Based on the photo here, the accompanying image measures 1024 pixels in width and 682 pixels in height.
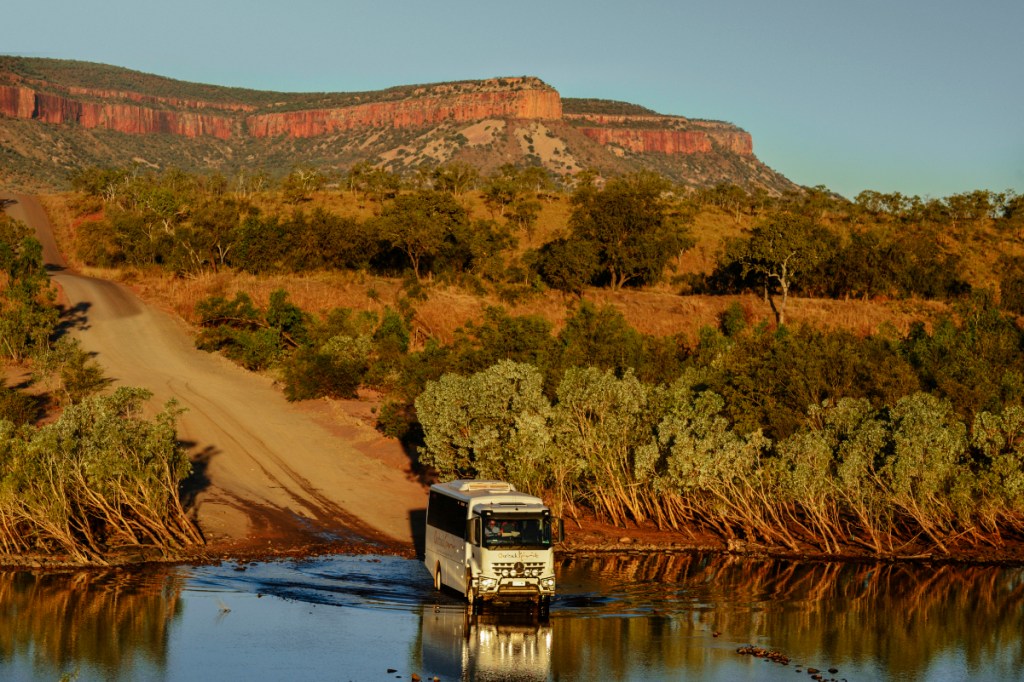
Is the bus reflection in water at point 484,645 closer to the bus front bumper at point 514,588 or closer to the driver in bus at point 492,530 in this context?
the bus front bumper at point 514,588

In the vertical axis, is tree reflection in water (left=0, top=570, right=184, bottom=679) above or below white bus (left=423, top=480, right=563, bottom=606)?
below

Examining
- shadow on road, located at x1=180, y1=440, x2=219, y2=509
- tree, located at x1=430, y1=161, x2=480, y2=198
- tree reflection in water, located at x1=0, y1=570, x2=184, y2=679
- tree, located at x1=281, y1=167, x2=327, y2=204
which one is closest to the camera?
tree reflection in water, located at x1=0, y1=570, x2=184, y2=679

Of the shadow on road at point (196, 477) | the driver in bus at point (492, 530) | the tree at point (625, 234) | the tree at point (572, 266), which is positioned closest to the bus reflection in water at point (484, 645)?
the driver in bus at point (492, 530)

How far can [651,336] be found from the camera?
65.3 metres

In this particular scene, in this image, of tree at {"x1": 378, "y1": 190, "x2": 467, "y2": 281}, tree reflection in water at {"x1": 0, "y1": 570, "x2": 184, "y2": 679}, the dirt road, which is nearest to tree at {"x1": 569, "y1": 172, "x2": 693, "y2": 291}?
tree at {"x1": 378, "y1": 190, "x2": 467, "y2": 281}

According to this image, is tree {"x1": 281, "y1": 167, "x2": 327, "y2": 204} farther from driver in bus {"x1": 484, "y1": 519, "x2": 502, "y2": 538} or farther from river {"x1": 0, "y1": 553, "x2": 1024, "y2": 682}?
driver in bus {"x1": 484, "y1": 519, "x2": 502, "y2": 538}

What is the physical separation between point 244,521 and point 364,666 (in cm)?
1820

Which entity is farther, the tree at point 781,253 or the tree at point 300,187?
the tree at point 300,187

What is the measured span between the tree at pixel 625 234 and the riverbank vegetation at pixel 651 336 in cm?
24

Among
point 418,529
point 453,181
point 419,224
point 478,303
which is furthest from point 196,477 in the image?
point 453,181

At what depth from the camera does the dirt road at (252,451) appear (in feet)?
137

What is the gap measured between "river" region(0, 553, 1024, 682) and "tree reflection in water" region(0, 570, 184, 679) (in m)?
0.06

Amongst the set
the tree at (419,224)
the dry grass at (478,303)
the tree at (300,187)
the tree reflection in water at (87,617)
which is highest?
the tree at (300,187)

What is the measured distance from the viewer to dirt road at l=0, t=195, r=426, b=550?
41.8 m
